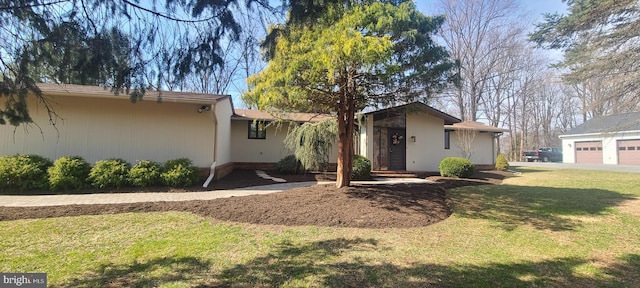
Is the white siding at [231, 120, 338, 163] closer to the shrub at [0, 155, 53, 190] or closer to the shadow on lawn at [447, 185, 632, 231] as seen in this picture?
the shrub at [0, 155, 53, 190]

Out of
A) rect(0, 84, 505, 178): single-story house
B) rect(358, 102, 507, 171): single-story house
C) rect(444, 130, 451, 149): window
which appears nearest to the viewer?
rect(0, 84, 505, 178): single-story house

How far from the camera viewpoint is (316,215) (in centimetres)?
577

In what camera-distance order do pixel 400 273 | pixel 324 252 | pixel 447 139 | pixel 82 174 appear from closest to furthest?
pixel 400 273
pixel 324 252
pixel 82 174
pixel 447 139

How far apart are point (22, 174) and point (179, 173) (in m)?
3.93

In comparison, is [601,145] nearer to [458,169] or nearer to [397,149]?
[458,169]

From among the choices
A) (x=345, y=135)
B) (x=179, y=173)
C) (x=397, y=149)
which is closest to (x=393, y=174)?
(x=397, y=149)

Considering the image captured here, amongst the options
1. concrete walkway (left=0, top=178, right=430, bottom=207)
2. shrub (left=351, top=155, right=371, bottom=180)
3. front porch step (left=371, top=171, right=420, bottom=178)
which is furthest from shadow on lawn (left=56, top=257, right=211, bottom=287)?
front porch step (left=371, top=171, right=420, bottom=178)

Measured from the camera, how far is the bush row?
800 centimetres

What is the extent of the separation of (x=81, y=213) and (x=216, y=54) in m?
4.66

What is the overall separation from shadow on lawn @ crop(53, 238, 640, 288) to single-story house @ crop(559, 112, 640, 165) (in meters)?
22.7

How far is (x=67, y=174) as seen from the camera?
8164 millimetres

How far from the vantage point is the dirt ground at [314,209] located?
5.51 metres

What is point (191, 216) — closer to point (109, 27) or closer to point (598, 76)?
point (109, 27)

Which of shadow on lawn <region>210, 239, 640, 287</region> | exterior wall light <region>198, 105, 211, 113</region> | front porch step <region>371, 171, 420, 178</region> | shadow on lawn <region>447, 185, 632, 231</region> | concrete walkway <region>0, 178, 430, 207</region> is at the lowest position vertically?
shadow on lawn <region>210, 239, 640, 287</region>
